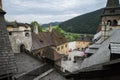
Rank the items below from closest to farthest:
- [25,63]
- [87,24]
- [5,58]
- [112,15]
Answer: [5,58], [25,63], [112,15], [87,24]

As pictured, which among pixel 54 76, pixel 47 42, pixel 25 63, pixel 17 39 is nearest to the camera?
pixel 54 76

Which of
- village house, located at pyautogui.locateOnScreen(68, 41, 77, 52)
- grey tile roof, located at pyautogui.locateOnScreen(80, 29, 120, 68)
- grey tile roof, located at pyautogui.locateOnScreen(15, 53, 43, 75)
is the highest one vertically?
grey tile roof, located at pyautogui.locateOnScreen(80, 29, 120, 68)

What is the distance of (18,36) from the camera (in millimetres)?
23500

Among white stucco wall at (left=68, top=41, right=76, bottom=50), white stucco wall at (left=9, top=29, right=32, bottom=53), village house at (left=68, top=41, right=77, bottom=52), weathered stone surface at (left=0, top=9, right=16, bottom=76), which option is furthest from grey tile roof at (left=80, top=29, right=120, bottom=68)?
white stucco wall at (left=68, top=41, right=76, bottom=50)

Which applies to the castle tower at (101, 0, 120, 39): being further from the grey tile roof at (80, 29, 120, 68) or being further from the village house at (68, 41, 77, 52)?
the village house at (68, 41, 77, 52)

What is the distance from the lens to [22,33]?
23734mm

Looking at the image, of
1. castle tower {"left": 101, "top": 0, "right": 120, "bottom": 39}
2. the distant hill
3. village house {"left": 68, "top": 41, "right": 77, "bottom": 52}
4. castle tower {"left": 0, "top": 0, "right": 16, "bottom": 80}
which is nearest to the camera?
castle tower {"left": 0, "top": 0, "right": 16, "bottom": 80}

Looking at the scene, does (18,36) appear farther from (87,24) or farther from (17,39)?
(87,24)

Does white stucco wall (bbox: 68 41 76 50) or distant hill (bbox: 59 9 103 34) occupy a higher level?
distant hill (bbox: 59 9 103 34)

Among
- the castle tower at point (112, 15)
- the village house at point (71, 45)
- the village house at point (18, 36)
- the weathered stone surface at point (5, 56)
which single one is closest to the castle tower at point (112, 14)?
the castle tower at point (112, 15)

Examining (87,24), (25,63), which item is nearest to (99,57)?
(25,63)

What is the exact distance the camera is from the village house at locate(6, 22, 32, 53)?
73.1ft

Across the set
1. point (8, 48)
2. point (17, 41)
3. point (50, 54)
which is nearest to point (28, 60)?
point (17, 41)

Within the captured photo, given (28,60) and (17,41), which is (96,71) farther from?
(17,41)
